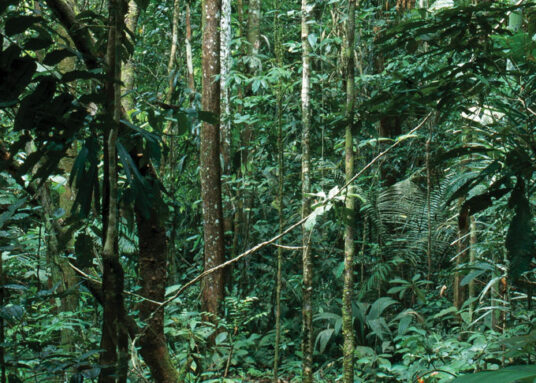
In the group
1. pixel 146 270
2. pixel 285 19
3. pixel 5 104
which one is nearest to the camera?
pixel 5 104

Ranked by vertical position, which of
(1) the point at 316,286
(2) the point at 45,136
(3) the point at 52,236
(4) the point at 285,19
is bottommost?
(1) the point at 316,286

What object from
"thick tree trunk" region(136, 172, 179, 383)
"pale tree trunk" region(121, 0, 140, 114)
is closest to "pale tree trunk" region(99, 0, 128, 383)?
"thick tree trunk" region(136, 172, 179, 383)

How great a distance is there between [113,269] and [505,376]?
88 centimetres

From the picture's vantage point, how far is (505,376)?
74 centimetres

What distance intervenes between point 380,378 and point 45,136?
3.65 meters

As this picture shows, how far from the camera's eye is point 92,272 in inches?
105

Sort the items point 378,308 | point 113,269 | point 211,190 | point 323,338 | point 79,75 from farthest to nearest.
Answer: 1. point 378,308
2. point 323,338
3. point 211,190
4. point 79,75
5. point 113,269

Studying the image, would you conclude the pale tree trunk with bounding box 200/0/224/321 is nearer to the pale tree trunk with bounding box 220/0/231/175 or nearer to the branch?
the pale tree trunk with bounding box 220/0/231/175

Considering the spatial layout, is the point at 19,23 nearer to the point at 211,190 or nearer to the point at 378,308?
the point at 211,190

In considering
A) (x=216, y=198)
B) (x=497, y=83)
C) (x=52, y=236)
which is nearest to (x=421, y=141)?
(x=216, y=198)

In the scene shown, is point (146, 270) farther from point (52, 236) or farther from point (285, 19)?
point (285, 19)

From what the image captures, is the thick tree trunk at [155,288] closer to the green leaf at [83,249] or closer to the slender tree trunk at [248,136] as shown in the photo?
the green leaf at [83,249]

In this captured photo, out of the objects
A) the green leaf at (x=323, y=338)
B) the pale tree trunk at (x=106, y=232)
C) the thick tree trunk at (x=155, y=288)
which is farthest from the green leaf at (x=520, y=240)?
the green leaf at (x=323, y=338)

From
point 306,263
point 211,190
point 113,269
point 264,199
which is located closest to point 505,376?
point 113,269
